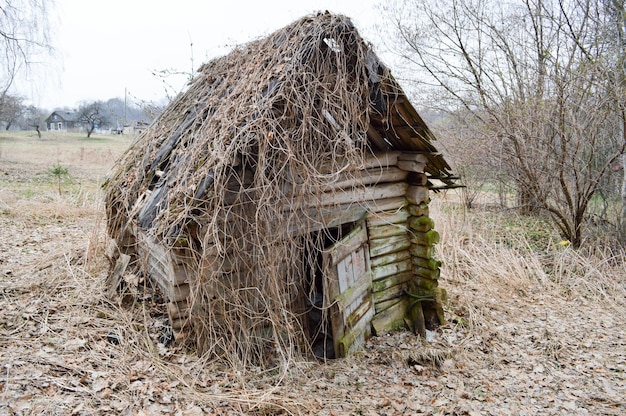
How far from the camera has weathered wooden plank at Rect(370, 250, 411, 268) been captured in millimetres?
5483

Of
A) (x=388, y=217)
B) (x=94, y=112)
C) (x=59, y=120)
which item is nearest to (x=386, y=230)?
(x=388, y=217)

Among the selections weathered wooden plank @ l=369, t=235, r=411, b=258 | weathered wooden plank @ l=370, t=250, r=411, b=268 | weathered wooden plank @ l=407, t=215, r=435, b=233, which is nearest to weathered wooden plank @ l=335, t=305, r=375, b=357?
weathered wooden plank @ l=370, t=250, r=411, b=268

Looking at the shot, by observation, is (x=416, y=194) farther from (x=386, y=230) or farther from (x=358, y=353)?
(x=358, y=353)

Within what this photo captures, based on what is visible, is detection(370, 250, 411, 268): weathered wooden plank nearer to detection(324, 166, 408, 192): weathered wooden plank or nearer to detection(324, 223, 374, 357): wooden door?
detection(324, 223, 374, 357): wooden door

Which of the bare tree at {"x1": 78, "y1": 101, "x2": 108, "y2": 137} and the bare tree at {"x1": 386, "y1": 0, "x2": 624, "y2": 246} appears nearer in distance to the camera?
the bare tree at {"x1": 386, "y1": 0, "x2": 624, "y2": 246}

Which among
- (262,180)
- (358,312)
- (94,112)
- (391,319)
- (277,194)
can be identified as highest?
(94,112)

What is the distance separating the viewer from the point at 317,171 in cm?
427

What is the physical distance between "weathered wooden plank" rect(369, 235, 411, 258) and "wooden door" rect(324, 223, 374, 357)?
0.21m

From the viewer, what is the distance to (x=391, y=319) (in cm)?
569

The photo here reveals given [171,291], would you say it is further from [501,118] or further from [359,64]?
[501,118]

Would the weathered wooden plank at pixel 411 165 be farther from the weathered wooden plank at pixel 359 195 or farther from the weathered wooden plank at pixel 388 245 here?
the weathered wooden plank at pixel 388 245

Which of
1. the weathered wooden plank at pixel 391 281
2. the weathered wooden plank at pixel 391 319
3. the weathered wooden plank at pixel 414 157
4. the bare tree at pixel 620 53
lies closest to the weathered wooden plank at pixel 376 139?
the weathered wooden plank at pixel 414 157

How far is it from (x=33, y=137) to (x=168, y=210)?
37243 millimetres

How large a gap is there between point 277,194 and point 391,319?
2839mm
